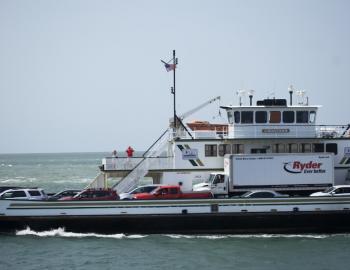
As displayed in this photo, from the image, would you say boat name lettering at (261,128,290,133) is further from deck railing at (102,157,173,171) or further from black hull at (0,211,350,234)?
deck railing at (102,157,173,171)

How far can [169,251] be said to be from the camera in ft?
→ 84.2

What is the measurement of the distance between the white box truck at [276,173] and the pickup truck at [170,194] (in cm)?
90

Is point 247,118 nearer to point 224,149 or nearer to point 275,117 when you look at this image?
point 275,117

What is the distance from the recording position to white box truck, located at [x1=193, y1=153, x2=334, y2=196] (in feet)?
95.2

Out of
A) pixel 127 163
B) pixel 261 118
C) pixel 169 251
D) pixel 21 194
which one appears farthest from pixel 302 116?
pixel 21 194

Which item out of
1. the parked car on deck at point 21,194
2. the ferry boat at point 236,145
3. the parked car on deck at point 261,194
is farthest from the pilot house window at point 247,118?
the parked car on deck at point 21,194

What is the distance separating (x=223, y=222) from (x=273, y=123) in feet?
19.1

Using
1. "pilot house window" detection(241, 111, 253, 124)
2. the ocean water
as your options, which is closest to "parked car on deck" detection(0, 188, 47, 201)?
the ocean water

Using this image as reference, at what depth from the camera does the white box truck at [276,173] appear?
95.2 feet

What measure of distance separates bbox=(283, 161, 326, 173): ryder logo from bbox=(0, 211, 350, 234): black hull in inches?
87.9

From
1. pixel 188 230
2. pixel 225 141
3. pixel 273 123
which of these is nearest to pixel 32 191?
pixel 188 230

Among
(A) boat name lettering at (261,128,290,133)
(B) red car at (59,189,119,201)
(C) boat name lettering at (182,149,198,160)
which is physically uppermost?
(A) boat name lettering at (261,128,290,133)

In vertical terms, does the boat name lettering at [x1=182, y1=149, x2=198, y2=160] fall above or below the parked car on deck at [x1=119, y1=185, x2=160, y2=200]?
above

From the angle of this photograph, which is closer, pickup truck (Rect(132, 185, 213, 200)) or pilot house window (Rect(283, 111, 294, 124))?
pickup truck (Rect(132, 185, 213, 200))
